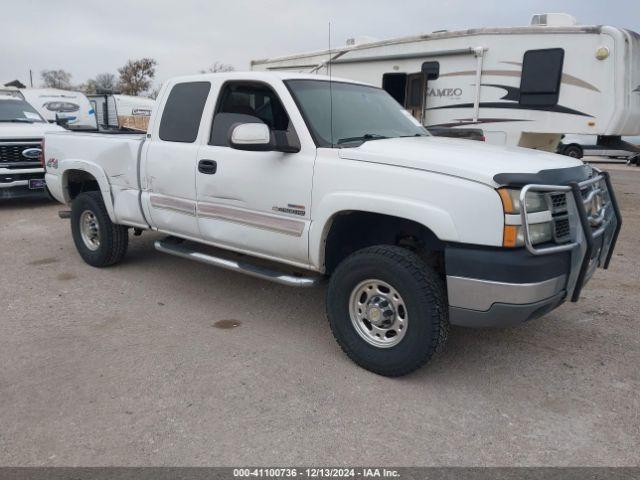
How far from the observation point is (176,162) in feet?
15.0

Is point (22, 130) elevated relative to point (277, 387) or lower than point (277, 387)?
elevated

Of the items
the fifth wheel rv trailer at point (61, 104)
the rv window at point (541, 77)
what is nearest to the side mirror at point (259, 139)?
the rv window at point (541, 77)

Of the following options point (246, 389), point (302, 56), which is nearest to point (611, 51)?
point (302, 56)

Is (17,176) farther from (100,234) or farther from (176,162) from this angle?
(176,162)

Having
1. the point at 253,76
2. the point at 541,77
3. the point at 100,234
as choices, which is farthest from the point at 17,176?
the point at 541,77

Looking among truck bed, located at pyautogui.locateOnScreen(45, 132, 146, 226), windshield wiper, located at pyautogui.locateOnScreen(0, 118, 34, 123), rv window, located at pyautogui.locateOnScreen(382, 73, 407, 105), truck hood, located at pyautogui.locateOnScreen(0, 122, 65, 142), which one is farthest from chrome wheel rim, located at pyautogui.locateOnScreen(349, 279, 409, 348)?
windshield wiper, located at pyautogui.locateOnScreen(0, 118, 34, 123)

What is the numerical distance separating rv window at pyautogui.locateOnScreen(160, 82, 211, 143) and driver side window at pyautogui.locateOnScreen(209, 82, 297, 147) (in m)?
0.20

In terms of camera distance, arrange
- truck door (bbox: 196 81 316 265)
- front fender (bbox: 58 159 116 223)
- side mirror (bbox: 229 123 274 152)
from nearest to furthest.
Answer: side mirror (bbox: 229 123 274 152) → truck door (bbox: 196 81 316 265) → front fender (bbox: 58 159 116 223)

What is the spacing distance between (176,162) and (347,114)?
1530 millimetres

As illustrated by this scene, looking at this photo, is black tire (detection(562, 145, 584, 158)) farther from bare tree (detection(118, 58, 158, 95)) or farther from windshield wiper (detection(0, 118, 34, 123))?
bare tree (detection(118, 58, 158, 95))

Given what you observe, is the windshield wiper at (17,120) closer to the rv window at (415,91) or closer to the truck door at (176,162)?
the truck door at (176,162)

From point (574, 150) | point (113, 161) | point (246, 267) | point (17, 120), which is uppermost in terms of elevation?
point (17, 120)

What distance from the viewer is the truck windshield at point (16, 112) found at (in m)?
10.1

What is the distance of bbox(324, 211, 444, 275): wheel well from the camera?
3.61 meters
